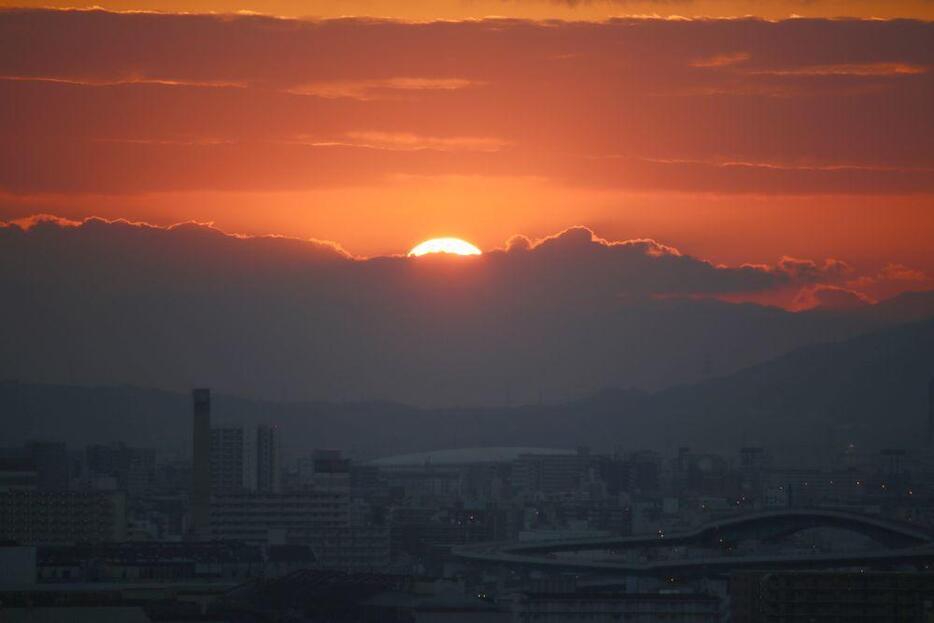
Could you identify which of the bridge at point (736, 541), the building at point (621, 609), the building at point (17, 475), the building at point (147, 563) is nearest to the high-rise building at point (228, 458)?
the building at point (17, 475)

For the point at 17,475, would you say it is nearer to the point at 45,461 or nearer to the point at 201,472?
the point at 201,472

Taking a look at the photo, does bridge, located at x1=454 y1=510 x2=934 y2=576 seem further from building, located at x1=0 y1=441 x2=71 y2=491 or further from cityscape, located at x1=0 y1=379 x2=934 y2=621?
building, located at x1=0 y1=441 x2=71 y2=491

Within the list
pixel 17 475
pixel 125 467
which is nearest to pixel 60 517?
pixel 17 475

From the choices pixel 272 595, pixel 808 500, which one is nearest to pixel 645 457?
pixel 808 500

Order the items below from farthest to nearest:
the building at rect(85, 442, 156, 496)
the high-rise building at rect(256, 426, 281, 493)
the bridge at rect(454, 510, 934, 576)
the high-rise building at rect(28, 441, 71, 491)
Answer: the building at rect(85, 442, 156, 496)
the high-rise building at rect(256, 426, 281, 493)
the high-rise building at rect(28, 441, 71, 491)
the bridge at rect(454, 510, 934, 576)

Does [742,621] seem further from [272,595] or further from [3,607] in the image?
[3,607]

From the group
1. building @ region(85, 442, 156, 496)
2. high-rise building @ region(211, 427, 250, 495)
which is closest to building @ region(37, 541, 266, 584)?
high-rise building @ region(211, 427, 250, 495)

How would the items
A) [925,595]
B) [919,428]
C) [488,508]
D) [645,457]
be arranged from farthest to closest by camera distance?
[919,428]
[645,457]
[488,508]
[925,595]
